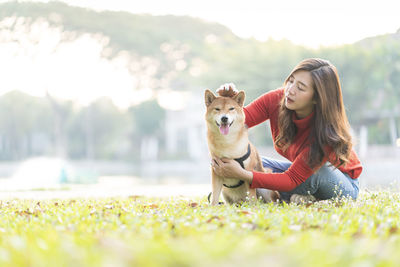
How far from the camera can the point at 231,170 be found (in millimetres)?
3742

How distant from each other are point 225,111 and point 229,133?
19 cm

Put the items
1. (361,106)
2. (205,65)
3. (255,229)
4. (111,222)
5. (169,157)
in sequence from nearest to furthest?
(255,229) → (111,222) → (361,106) → (205,65) → (169,157)

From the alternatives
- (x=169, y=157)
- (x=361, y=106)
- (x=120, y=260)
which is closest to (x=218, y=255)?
(x=120, y=260)

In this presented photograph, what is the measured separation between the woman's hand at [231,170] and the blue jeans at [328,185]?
600 mm

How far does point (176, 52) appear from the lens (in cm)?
2869

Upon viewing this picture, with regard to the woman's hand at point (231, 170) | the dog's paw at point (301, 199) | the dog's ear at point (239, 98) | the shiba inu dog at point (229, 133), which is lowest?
the dog's paw at point (301, 199)

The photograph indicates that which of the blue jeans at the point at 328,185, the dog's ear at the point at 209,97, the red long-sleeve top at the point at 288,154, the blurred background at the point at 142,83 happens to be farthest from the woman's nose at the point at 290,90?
the blurred background at the point at 142,83

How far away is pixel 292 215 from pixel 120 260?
1.71m

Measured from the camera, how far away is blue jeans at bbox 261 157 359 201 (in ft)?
13.1

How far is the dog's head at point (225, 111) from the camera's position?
Answer: 380cm

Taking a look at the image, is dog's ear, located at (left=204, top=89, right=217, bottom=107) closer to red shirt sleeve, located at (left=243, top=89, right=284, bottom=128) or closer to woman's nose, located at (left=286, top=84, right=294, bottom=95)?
red shirt sleeve, located at (left=243, top=89, right=284, bottom=128)

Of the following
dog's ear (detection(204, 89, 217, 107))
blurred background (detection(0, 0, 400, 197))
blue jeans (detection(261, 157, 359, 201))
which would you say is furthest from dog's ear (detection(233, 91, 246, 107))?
blurred background (detection(0, 0, 400, 197))

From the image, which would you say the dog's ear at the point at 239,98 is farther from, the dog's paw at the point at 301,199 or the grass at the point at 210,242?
the grass at the point at 210,242

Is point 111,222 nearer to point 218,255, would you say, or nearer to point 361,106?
point 218,255
